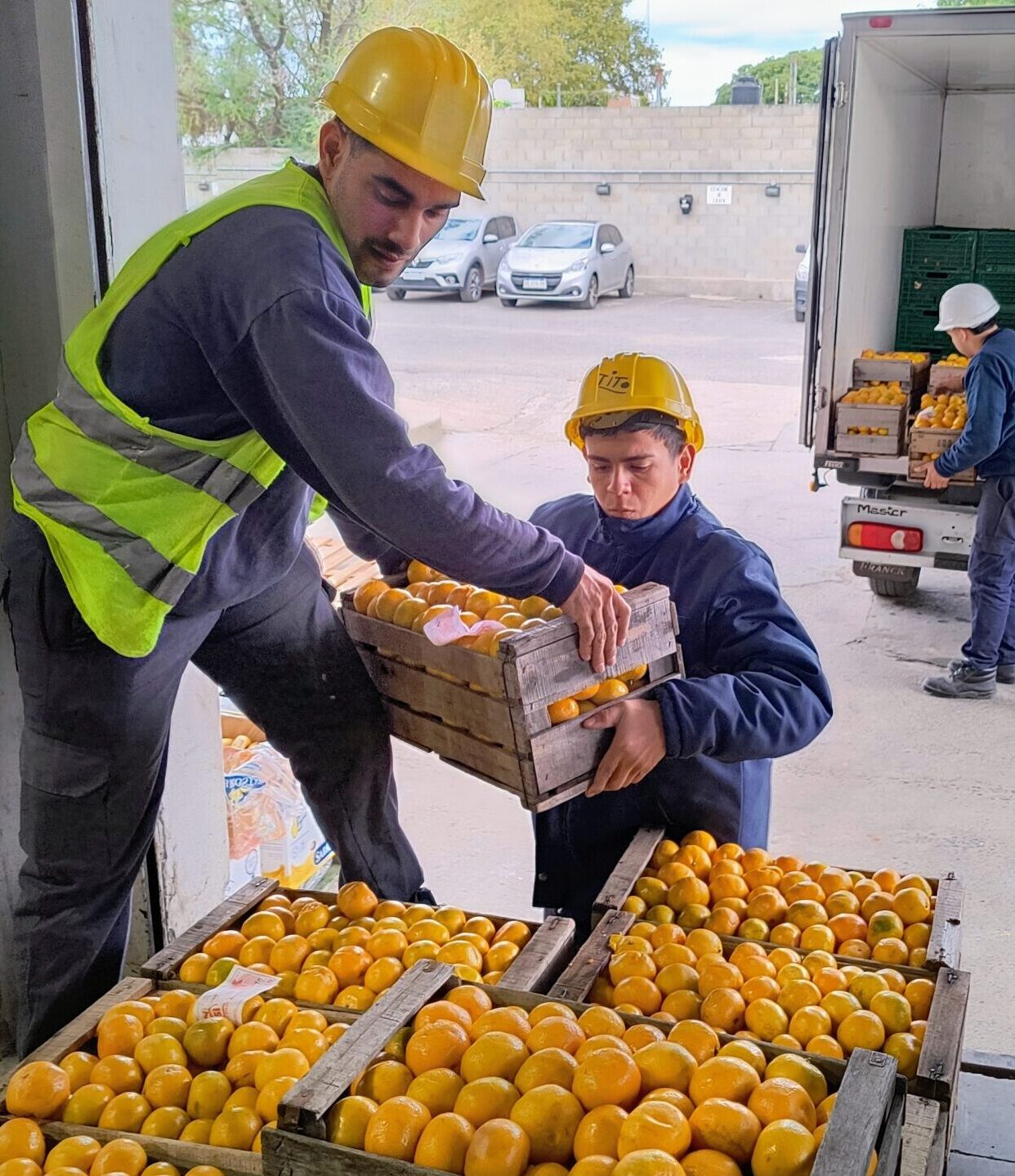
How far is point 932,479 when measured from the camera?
6.41m

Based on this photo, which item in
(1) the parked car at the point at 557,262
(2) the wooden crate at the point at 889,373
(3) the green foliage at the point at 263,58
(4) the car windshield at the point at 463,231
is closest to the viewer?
(2) the wooden crate at the point at 889,373

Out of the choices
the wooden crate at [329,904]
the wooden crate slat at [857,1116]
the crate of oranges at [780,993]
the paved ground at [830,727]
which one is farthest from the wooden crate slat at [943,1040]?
the paved ground at [830,727]

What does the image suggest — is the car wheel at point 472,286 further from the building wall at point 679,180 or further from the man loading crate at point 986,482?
the man loading crate at point 986,482

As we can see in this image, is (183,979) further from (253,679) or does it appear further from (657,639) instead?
(657,639)

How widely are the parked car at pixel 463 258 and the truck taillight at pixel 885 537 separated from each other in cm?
1683

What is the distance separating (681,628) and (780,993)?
0.89m

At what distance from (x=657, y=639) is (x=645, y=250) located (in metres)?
25.2

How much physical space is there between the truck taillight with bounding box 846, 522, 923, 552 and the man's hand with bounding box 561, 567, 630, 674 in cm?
476

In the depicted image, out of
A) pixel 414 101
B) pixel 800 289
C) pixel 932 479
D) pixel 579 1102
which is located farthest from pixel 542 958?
pixel 800 289

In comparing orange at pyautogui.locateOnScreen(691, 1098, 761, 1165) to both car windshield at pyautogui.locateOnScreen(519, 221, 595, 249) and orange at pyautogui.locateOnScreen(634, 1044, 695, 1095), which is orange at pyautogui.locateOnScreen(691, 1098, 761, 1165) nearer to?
orange at pyautogui.locateOnScreen(634, 1044, 695, 1095)

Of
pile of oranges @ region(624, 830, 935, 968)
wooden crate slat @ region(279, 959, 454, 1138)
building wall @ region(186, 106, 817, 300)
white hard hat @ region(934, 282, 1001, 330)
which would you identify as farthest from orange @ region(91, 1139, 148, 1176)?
building wall @ region(186, 106, 817, 300)

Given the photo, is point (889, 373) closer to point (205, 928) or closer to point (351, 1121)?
point (205, 928)

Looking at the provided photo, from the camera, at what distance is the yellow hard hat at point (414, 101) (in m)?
2.17

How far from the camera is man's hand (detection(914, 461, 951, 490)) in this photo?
6387 millimetres
